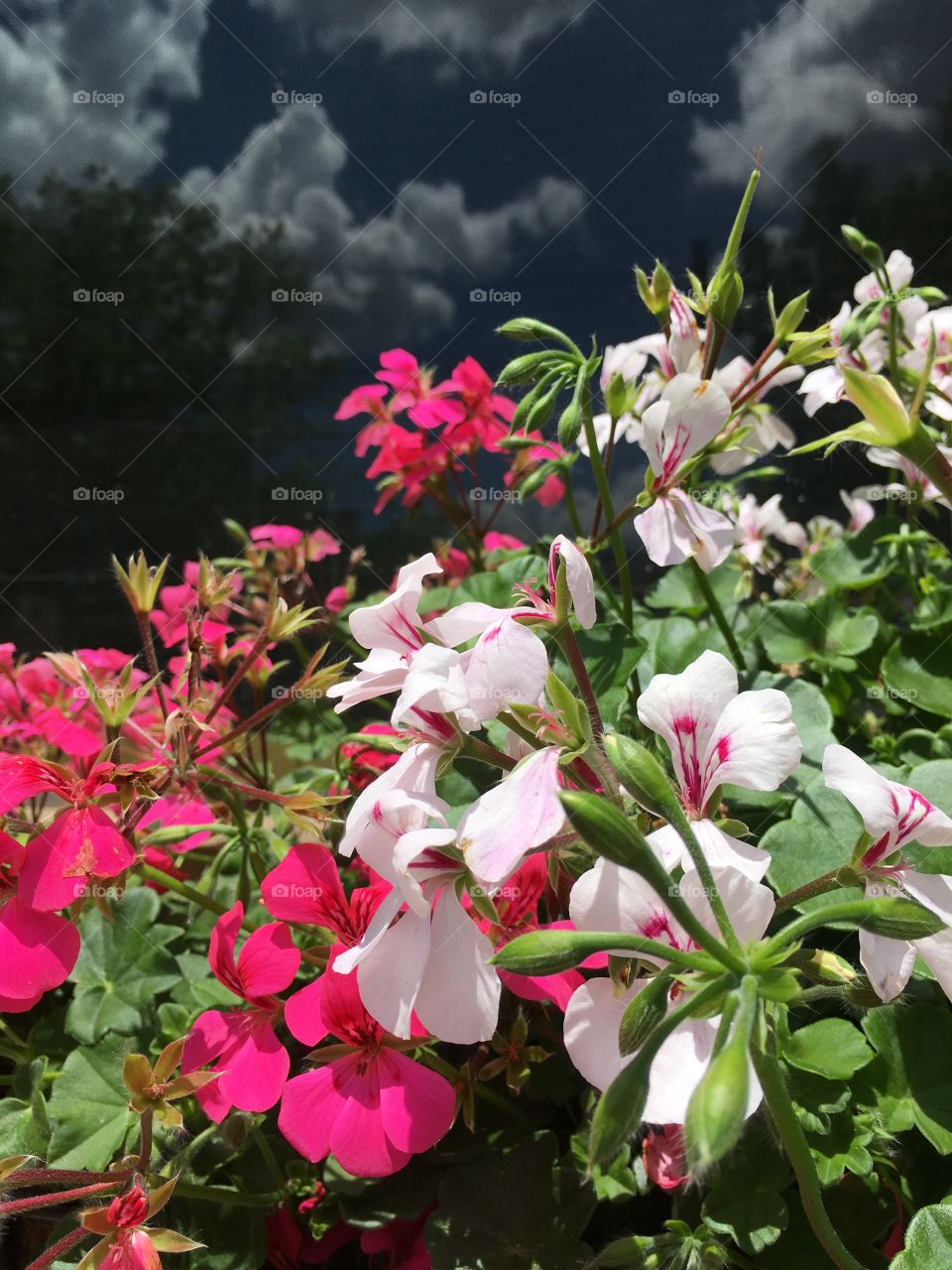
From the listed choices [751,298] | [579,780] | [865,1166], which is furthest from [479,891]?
[751,298]

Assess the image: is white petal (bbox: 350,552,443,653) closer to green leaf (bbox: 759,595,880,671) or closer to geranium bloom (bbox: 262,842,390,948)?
geranium bloom (bbox: 262,842,390,948)

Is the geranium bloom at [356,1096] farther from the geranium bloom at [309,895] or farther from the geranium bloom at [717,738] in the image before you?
the geranium bloom at [717,738]

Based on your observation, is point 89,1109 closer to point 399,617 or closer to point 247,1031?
point 247,1031

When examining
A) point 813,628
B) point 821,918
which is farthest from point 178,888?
point 813,628

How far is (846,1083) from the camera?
21.4 inches

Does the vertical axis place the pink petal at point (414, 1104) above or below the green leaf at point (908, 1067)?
below

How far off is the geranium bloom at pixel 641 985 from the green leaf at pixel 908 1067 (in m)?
0.20

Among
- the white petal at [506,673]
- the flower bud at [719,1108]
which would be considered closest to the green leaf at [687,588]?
the white petal at [506,673]

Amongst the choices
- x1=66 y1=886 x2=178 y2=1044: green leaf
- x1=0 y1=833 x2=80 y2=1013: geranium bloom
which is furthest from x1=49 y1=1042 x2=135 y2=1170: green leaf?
x1=0 y1=833 x2=80 y2=1013: geranium bloom

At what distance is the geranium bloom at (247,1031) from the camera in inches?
20.7

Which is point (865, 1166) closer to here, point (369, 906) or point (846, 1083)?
point (846, 1083)

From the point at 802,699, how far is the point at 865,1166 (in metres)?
0.32

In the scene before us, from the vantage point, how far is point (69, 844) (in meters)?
0.53

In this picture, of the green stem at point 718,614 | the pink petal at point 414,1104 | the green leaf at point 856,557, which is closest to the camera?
the pink petal at point 414,1104
